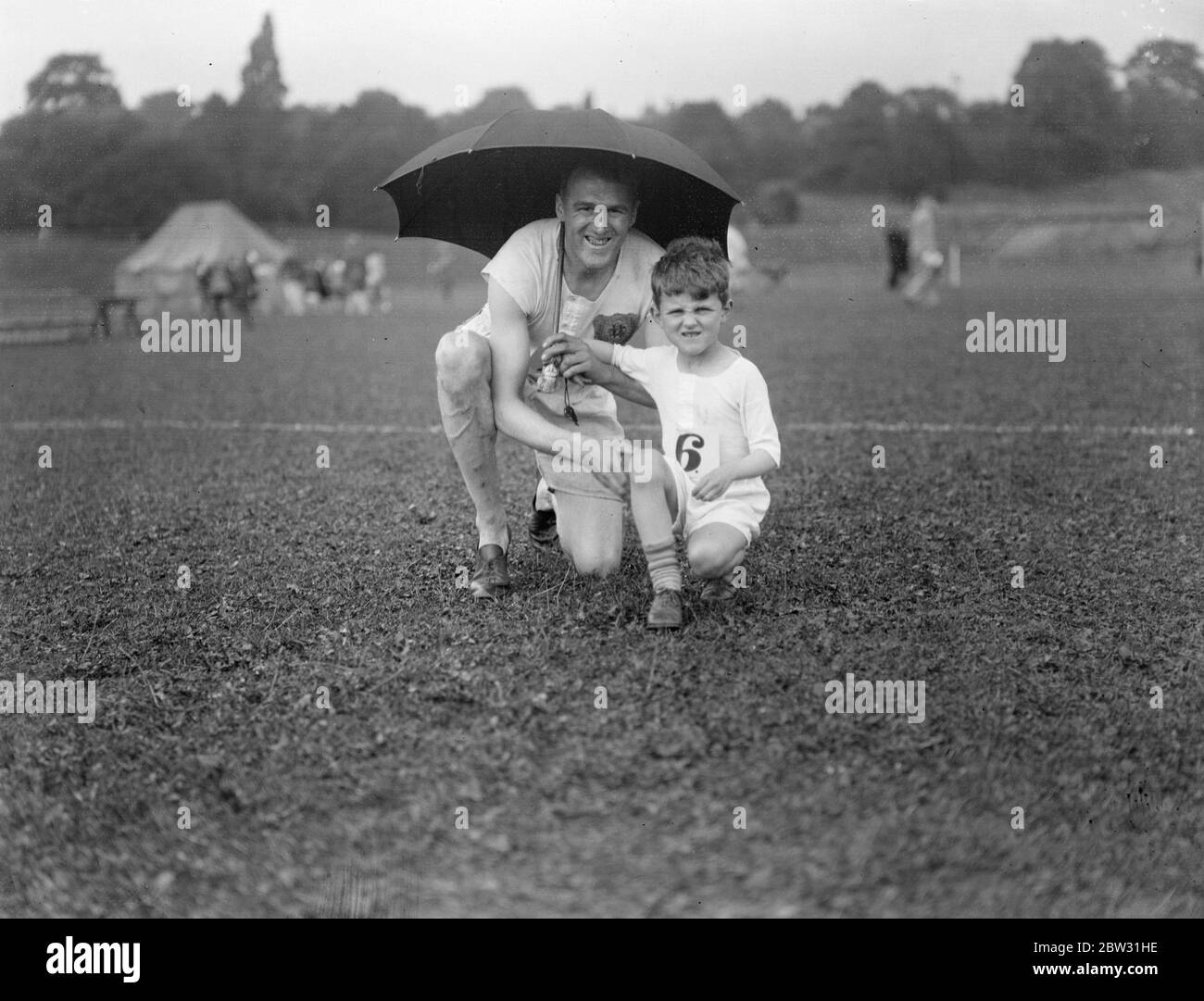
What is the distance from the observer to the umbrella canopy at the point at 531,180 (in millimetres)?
4562

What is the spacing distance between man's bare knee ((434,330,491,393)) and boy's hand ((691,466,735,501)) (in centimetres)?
106

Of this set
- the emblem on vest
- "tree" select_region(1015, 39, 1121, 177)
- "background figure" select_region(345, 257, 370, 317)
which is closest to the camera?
the emblem on vest

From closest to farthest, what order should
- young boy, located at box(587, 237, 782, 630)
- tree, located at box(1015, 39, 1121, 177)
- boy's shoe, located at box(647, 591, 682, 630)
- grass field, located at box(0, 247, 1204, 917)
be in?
grass field, located at box(0, 247, 1204, 917), boy's shoe, located at box(647, 591, 682, 630), young boy, located at box(587, 237, 782, 630), tree, located at box(1015, 39, 1121, 177)

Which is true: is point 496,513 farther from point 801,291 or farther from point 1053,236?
point 1053,236

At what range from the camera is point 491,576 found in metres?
4.95

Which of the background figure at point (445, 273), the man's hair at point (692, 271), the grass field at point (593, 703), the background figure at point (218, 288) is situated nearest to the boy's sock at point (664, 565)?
the grass field at point (593, 703)

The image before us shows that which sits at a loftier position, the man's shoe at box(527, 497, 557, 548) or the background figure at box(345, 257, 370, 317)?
the background figure at box(345, 257, 370, 317)

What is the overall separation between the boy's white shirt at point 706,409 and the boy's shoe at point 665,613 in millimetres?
462

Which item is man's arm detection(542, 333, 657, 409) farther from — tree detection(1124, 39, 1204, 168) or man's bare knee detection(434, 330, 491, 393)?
tree detection(1124, 39, 1204, 168)

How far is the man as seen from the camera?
4723 millimetres

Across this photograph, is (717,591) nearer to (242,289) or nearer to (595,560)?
(595,560)

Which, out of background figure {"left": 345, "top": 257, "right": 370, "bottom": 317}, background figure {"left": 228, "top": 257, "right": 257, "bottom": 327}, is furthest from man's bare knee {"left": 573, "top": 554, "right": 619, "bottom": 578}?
background figure {"left": 345, "top": 257, "right": 370, "bottom": 317}
